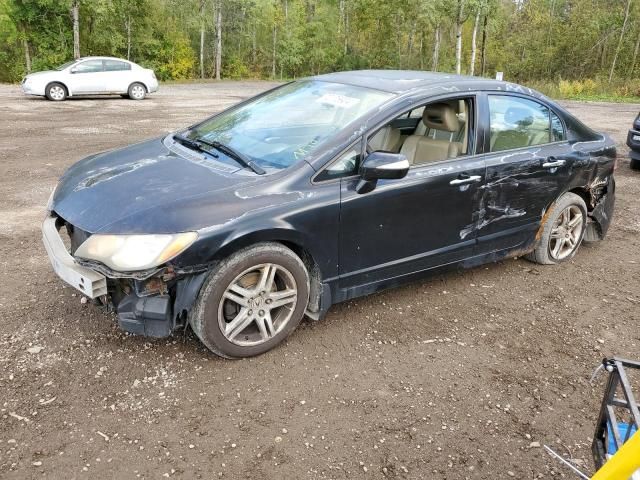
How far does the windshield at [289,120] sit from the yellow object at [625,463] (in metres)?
2.44

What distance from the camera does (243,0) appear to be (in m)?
39.0

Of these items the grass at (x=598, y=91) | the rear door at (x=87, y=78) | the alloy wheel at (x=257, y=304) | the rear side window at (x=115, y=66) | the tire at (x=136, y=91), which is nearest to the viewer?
the alloy wheel at (x=257, y=304)

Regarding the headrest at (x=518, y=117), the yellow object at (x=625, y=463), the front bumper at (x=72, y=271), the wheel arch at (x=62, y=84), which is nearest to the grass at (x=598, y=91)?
the wheel arch at (x=62, y=84)

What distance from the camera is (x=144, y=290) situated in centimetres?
304

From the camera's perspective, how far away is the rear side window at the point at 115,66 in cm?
1764

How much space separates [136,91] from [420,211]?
55.2 feet

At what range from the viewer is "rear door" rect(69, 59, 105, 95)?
56.2 feet


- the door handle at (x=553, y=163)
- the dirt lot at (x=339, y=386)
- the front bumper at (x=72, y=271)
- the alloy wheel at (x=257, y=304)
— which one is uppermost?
the door handle at (x=553, y=163)

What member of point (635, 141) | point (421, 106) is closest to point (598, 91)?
point (635, 141)

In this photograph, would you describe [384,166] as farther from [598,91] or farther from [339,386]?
[598,91]

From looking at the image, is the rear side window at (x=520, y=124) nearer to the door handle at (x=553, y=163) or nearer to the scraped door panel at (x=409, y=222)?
the door handle at (x=553, y=163)

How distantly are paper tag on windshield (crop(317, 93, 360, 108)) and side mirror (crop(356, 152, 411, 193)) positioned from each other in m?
0.60

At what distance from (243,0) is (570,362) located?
4034 cm

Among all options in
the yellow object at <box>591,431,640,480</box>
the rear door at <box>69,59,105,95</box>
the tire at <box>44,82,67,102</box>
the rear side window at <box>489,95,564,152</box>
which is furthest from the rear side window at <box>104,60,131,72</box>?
the yellow object at <box>591,431,640,480</box>
